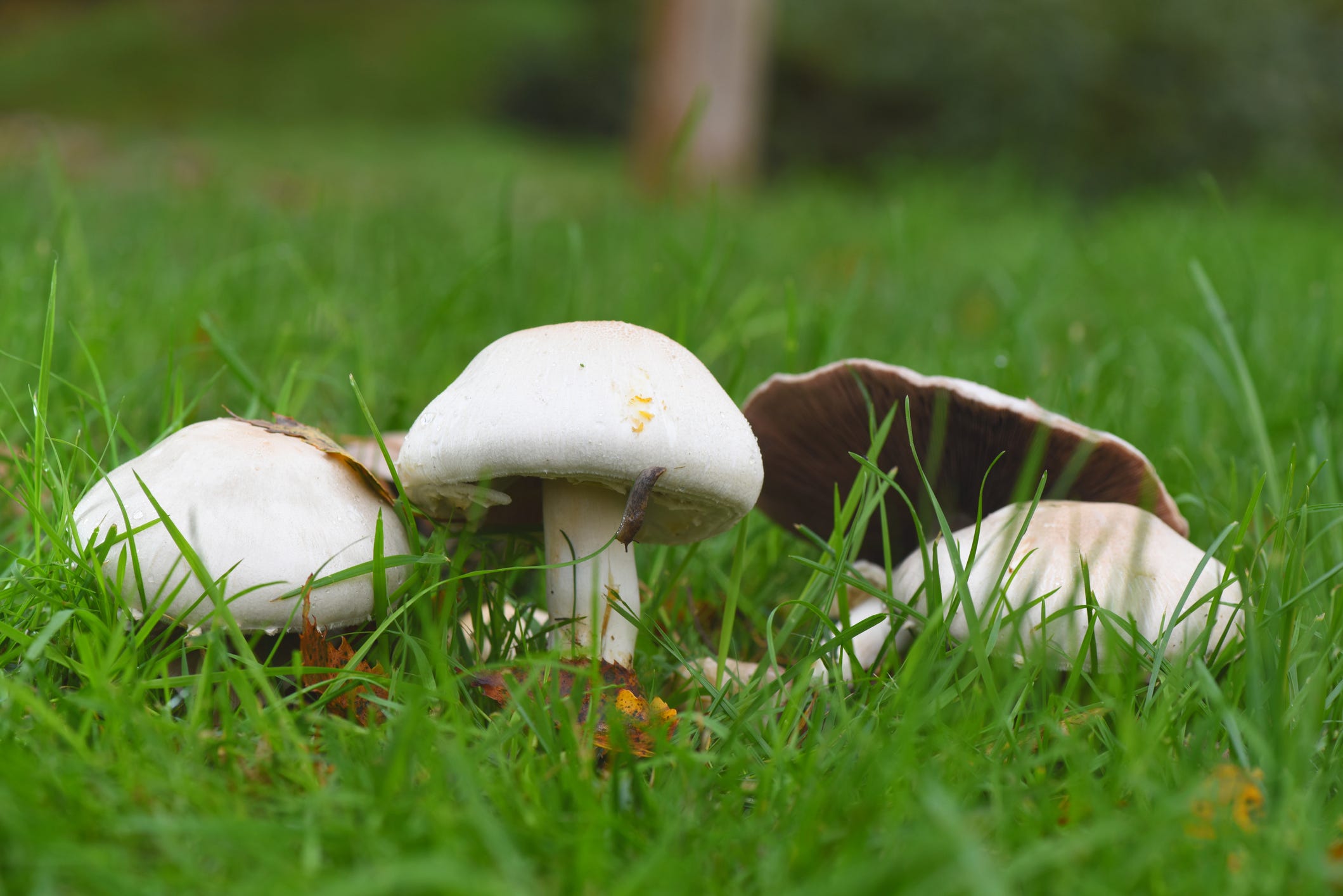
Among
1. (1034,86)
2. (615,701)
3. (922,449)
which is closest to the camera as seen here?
(615,701)

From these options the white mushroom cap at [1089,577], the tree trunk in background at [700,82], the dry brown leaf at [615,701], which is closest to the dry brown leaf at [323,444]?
the dry brown leaf at [615,701]

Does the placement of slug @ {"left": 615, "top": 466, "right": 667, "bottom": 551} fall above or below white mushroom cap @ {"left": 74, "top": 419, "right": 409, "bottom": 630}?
above

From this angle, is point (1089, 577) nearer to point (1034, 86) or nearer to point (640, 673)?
point (640, 673)

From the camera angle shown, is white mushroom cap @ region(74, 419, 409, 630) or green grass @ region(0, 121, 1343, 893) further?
white mushroom cap @ region(74, 419, 409, 630)

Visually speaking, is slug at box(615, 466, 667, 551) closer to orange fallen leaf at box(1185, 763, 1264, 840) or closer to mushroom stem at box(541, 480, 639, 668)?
mushroom stem at box(541, 480, 639, 668)

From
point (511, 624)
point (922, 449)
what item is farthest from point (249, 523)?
point (922, 449)

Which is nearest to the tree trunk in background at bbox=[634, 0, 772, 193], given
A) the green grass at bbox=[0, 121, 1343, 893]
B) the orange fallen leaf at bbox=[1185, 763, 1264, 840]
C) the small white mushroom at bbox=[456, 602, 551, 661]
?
the green grass at bbox=[0, 121, 1343, 893]
